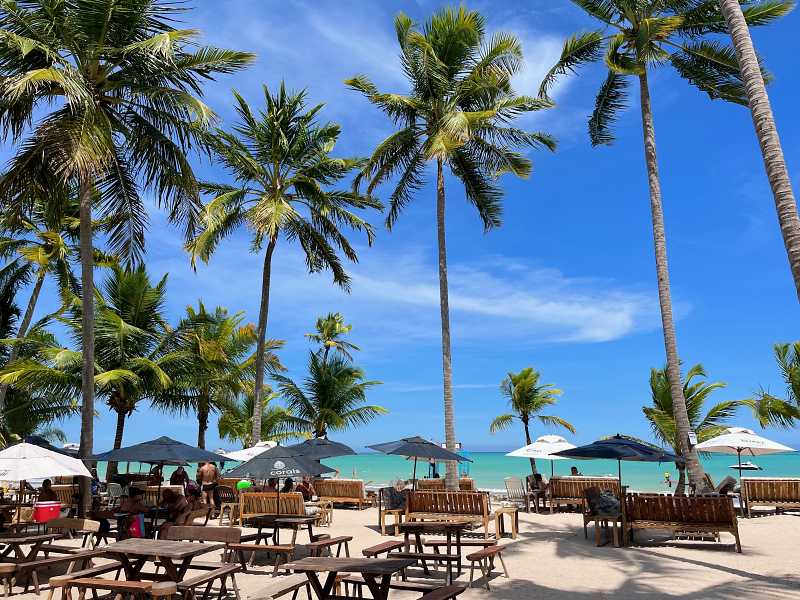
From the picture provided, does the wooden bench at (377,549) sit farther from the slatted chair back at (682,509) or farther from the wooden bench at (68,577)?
the slatted chair back at (682,509)

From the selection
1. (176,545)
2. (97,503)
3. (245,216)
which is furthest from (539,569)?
(245,216)

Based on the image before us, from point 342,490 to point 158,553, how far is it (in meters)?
13.7

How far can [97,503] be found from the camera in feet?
50.9

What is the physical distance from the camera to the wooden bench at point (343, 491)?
1973cm

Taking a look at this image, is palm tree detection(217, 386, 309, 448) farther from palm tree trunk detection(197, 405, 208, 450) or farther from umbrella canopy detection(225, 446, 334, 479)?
umbrella canopy detection(225, 446, 334, 479)

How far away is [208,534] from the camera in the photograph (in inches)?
326

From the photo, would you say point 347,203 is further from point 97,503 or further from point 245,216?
point 97,503

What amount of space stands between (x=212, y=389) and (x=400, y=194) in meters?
13.0

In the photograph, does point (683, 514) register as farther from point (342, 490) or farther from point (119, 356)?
point (119, 356)

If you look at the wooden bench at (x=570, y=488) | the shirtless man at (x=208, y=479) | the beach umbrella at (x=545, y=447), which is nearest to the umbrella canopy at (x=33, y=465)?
the shirtless man at (x=208, y=479)

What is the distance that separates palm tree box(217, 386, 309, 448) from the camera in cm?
3198

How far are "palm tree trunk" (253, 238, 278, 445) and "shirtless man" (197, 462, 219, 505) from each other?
298 centimetres

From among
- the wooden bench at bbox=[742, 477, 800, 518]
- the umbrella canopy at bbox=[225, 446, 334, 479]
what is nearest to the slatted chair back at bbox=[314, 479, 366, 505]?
the umbrella canopy at bbox=[225, 446, 334, 479]

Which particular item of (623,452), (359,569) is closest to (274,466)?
(359,569)
